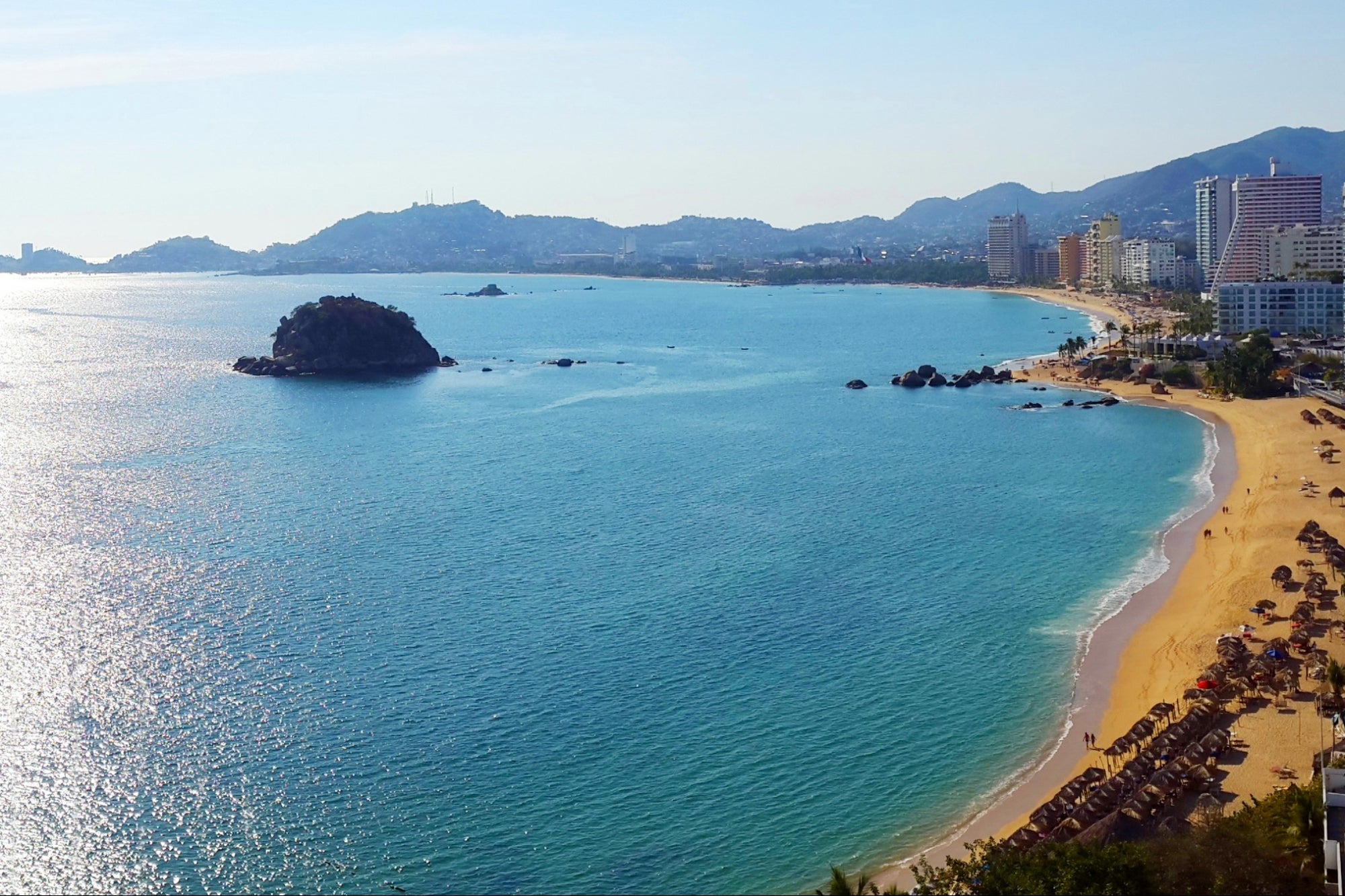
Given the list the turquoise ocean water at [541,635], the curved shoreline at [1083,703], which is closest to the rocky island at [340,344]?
the turquoise ocean water at [541,635]

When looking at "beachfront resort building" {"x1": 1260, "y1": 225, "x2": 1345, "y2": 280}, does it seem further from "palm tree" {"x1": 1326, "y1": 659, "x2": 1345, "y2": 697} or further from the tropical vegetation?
"palm tree" {"x1": 1326, "y1": 659, "x2": 1345, "y2": 697}

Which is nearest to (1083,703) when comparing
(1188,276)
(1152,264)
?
(1188,276)

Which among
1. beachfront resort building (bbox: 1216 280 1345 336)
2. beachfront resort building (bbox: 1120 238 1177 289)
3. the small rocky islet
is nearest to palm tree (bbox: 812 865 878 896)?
the small rocky islet

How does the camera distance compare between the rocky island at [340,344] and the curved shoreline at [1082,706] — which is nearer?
the curved shoreline at [1082,706]

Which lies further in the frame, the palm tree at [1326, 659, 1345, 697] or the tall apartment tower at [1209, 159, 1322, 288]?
the tall apartment tower at [1209, 159, 1322, 288]

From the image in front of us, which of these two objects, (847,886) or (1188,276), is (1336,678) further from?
(1188,276)

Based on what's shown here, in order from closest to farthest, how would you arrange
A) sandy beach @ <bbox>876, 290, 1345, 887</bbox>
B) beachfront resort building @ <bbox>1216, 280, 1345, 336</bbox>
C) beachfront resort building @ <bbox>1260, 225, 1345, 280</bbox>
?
sandy beach @ <bbox>876, 290, 1345, 887</bbox>
beachfront resort building @ <bbox>1216, 280, 1345, 336</bbox>
beachfront resort building @ <bbox>1260, 225, 1345, 280</bbox>

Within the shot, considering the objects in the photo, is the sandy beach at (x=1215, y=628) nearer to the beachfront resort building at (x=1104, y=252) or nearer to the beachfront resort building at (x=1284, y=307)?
the beachfront resort building at (x=1284, y=307)
